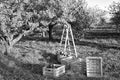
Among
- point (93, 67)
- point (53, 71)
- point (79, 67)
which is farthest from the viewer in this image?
point (79, 67)

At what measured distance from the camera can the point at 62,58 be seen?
35.9ft

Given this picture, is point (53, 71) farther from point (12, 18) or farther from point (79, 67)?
point (12, 18)

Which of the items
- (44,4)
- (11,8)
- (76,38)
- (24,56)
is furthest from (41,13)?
(76,38)

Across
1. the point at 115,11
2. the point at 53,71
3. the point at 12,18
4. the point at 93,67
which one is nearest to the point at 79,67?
the point at 93,67

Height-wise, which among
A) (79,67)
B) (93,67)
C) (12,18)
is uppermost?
(12,18)

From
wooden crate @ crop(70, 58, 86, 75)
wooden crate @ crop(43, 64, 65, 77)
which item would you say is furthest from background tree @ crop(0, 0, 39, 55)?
wooden crate @ crop(70, 58, 86, 75)

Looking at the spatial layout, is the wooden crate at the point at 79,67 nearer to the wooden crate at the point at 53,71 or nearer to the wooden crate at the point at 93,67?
the wooden crate at the point at 93,67

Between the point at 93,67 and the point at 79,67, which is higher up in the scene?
the point at 93,67

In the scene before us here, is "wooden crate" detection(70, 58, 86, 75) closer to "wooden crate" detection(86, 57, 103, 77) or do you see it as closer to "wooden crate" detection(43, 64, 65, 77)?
"wooden crate" detection(86, 57, 103, 77)

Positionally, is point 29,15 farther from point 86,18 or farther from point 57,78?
point 86,18

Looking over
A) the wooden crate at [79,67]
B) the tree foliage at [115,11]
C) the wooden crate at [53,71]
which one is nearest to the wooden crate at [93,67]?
the wooden crate at [79,67]

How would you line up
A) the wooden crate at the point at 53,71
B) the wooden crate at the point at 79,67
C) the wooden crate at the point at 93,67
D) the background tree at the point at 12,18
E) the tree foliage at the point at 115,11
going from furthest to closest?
the tree foliage at the point at 115,11, the background tree at the point at 12,18, the wooden crate at the point at 79,67, the wooden crate at the point at 53,71, the wooden crate at the point at 93,67

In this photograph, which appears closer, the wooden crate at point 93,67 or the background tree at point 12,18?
the wooden crate at point 93,67

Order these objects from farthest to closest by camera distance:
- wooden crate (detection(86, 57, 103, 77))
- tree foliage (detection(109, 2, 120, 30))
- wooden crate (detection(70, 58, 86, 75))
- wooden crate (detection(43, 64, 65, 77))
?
tree foliage (detection(109, 2, 120, 30)) → wooden crate (detection(70, 58, 86, 75)) → wooden crate (detection(43, 64, 65, 77)) → wooden crate (detection(86, 57, 103, 77))
